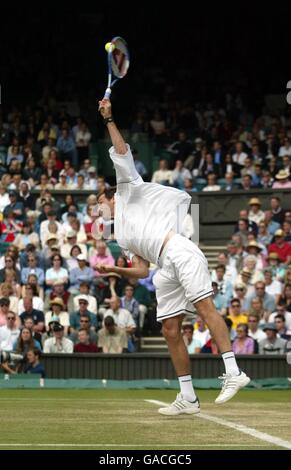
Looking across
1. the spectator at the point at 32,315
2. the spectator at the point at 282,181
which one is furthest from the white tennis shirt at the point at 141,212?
the spectator at the point at 282,181

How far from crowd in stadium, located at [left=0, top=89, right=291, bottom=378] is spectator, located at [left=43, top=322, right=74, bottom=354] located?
16mm

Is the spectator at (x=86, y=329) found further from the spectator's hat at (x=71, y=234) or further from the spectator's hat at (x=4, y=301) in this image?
the spectator's hat at (x=71, y=234)

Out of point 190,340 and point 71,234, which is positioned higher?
point 71,234

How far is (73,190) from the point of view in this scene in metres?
25.4

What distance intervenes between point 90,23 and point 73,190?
34.6 feet

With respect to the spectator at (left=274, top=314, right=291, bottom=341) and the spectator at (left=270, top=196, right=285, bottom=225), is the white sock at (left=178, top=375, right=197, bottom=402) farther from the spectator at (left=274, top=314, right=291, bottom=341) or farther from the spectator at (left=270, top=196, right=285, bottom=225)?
the spectator at (left=270, top=196, right=285, bottom=225)

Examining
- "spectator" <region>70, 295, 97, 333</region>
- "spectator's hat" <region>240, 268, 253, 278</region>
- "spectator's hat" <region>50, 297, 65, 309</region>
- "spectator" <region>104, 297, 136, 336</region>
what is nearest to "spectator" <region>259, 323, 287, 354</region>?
"spectator's hat" <region>240, 268, 253, 278</region>

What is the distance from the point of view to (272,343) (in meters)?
19.2

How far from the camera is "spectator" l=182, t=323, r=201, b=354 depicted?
1941 centimetres

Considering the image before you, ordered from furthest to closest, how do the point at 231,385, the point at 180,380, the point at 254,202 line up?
1. the point at 254,202
2. the point at 180,380
3. the point at 231,385

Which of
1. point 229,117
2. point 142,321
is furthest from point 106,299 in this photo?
point 229,117

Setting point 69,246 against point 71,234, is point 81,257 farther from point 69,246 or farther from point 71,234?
point 71,234

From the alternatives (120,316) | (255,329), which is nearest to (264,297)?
(255,329)

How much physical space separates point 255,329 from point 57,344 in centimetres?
323
